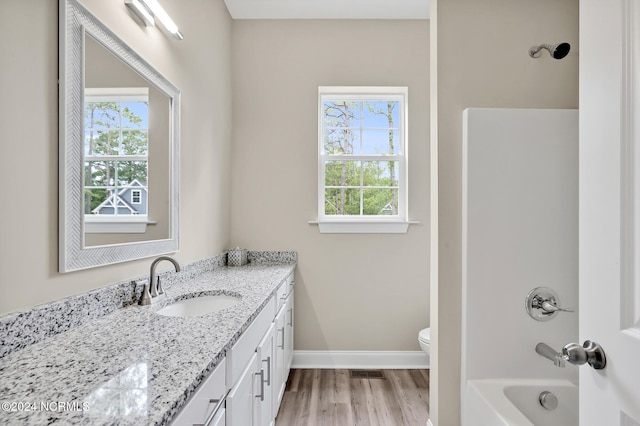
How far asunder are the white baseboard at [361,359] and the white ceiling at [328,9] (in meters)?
2.91

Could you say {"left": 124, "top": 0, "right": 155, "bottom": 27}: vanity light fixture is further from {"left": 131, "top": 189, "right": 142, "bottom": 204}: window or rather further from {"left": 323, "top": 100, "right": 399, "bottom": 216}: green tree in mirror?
{"left": 323, "top": 100, "right": 399, "bottom": 216}: green tree in mirror

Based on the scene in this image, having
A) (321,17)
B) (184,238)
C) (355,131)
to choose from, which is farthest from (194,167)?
(321,17)

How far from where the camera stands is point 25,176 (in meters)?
0.90

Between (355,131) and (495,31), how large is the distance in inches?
54.1

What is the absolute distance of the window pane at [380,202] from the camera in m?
2.80

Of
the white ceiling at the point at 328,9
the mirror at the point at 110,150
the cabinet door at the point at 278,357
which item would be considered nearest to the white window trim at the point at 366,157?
the white ceiling at the point at 328,9

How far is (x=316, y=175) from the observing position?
2.75 m

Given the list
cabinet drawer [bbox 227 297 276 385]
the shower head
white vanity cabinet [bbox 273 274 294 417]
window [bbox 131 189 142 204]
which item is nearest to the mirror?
window [bbox 131 189 142 204]

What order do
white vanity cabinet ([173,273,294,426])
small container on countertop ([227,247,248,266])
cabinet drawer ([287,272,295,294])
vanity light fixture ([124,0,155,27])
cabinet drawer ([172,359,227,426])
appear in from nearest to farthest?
cabinet drawer ([172,359,227,426])
white vanity cabinet ([173,273,294,426])
vanity light fixture ([124,0,155,27])
cabinet drawer ([287,272,295,294])
small container on countertop ([227,247,248,266])

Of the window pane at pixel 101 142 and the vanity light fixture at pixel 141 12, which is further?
the vanity light fixture at pixel 141 12

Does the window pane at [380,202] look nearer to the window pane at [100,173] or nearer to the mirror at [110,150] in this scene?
the mirror at [110,150]

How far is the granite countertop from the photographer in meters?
0.59

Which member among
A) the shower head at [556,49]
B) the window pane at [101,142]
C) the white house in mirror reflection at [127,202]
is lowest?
the white house in mirror reflection at [127,202]

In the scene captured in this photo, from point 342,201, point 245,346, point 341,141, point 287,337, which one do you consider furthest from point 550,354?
point 341,141
